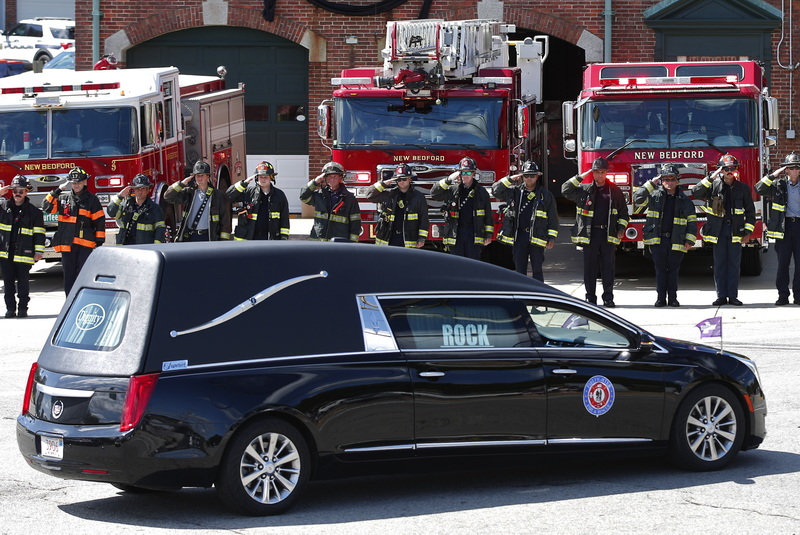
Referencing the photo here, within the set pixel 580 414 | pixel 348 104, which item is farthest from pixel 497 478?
pixel 348 104

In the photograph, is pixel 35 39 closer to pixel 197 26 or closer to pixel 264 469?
pixel 197 26

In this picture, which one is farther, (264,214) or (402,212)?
(402,212)

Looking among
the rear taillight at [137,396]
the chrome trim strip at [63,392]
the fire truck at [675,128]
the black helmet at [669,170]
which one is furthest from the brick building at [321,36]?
the rear taillight at [137,396]

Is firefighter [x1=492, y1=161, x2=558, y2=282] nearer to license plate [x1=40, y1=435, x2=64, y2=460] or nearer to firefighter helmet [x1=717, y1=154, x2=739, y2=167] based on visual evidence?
firefighter helmet [x1=717, y1=154, x2=739, y2=167]

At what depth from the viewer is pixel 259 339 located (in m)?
7.30

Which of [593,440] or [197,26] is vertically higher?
[197,26]

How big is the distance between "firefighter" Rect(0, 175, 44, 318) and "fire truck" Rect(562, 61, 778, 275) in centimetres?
717

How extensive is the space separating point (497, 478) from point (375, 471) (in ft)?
3.53

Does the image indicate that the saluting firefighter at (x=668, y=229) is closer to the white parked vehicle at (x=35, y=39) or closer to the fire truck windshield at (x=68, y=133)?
the fire truck windshield at (x=68, y=133)

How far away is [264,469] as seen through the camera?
285 inches

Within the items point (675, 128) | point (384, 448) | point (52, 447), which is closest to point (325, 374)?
point (384, 448)

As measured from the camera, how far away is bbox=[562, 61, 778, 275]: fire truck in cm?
1780

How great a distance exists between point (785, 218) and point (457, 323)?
9.74 meters

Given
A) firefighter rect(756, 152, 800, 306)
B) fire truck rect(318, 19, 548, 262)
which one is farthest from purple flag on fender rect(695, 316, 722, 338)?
fire truck rect(318, 19, 548, 262)
